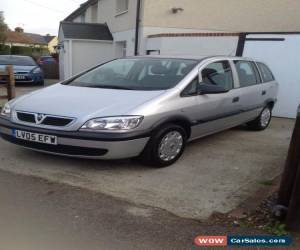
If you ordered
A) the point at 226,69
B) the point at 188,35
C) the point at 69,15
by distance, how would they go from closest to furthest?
1. the point at 226,69
2. the point at 188,35
3. the point at 69,15

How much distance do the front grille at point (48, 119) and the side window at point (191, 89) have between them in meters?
1.61

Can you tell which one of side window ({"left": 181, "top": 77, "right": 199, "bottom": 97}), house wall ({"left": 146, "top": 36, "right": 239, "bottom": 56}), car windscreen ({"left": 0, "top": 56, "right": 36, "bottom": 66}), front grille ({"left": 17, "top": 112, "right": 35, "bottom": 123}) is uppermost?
house wall ({"left": 146, "top": 36, "right": 239, "bottom": 56})

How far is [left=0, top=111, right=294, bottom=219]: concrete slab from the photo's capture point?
14.0 feet

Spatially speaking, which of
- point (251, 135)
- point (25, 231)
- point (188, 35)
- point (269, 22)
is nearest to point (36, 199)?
point (25, 231)

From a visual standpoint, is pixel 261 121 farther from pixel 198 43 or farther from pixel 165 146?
pixel 198 43

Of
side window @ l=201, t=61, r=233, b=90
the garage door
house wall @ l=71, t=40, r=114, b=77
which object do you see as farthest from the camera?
house wall @ l=71, t=40, r=114, b=77

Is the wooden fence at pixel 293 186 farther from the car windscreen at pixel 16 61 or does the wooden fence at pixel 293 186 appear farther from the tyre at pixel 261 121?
the car windscreen at pixel 16 61

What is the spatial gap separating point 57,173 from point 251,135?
4148 millimetres

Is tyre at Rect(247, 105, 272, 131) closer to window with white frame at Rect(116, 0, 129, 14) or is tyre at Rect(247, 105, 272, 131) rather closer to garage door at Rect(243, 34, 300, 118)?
garage door at Rect(243, 34, 300, 118)

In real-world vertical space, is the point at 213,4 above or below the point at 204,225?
above

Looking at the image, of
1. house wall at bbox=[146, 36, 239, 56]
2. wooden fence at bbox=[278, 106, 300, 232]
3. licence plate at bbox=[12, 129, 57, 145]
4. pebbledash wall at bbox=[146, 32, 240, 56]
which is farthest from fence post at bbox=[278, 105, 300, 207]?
pebbledash wall at bbox=[146, 32, 240, 56]

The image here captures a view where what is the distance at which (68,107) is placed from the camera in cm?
492

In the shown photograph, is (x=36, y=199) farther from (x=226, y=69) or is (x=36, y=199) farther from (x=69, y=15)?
(x=69, y=15)

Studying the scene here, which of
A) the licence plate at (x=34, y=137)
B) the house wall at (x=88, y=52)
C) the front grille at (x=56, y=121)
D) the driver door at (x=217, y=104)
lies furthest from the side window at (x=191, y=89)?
the house wall at (x=88, y=52)
